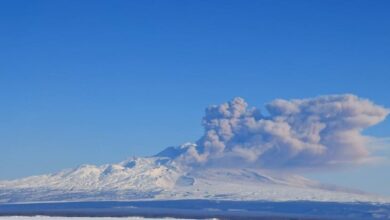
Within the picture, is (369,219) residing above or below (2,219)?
above

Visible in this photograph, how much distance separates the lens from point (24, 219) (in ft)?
245

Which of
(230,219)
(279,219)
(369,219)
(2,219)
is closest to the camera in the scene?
(2,219)

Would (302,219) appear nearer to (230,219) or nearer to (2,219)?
(230,219)

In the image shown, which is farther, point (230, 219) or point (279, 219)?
point (279, 219)

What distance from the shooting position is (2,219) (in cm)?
7369

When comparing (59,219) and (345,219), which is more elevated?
(345,219)

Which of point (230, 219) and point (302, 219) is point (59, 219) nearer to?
point (230, 219)

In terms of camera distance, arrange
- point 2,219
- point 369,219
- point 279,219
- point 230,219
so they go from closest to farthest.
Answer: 1. point 2,219
2. point 230,219
3. point 279,219
4. point 369,219

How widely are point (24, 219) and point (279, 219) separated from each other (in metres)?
91.8

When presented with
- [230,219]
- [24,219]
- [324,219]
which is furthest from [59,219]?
[324,219]

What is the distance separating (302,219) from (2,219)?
98.8 meters

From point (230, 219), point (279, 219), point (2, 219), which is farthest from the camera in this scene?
point (279, 219)

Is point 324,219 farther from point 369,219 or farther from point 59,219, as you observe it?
point 59,219

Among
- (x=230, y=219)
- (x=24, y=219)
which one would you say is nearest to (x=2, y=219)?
(x=24, y=219)
